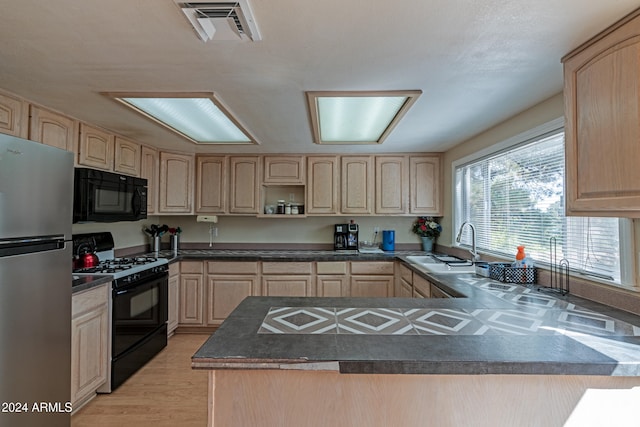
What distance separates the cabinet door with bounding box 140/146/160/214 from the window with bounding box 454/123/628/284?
349 centimetres

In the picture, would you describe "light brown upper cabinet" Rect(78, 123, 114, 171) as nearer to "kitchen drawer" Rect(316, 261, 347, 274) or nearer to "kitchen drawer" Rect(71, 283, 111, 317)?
"kitchen drawer" Rect(71, 283, 111, 317)

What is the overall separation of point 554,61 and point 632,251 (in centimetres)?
102

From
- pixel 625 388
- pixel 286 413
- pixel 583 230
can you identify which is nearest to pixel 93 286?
pixel 286 413

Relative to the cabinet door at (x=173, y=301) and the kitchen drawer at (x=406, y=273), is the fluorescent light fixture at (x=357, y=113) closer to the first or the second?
the kitchen drawer at (x=406, y=273)

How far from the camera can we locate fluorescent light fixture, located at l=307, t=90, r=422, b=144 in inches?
79.0

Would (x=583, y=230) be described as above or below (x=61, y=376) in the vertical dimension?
above

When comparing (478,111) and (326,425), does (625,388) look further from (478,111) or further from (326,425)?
(478,111)

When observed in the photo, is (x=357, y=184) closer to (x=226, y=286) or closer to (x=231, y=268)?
(x=231, y=268)

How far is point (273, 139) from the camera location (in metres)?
3.18

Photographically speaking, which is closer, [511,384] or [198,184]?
[511,384]

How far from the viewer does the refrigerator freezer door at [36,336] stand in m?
1.49

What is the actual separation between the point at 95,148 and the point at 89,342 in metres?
1.60

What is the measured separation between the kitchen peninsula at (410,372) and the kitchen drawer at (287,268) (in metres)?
2.34

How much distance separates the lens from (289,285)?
364 cm
